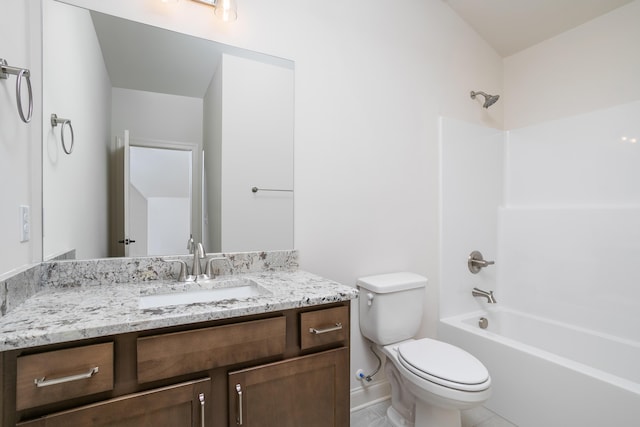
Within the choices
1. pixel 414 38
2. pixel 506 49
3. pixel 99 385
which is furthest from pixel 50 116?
pixel 506 49

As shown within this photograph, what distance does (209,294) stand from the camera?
1292 mm

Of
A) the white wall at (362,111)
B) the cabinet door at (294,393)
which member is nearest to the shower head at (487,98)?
the white wall at (362,111)

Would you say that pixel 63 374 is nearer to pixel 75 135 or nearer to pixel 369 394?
pixel 75 135

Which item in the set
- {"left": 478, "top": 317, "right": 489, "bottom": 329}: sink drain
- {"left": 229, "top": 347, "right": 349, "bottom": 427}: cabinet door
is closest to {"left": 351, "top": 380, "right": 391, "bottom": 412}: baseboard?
{"left": 229, "top": 347, "right": 349, "bottom": 427}: cabinet door

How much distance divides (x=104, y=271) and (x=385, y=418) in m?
1.69

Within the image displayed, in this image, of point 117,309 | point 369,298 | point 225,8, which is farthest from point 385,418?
point 225,8

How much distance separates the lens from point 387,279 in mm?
1830

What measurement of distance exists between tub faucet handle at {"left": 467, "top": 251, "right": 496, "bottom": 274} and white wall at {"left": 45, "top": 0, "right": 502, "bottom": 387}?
0.36 m

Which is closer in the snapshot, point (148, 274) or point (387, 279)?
point (148, 274)

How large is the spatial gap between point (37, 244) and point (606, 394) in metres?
2.51

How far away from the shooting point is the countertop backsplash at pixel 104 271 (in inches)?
37.3

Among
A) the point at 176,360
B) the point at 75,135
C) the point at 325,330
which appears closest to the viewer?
→ the point at 176,360

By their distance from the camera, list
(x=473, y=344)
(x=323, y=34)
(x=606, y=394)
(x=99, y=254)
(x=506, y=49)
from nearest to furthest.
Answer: (x=99, y=254), (x=606, y=394), (x=323, y=34), (x=473, y=344), (x=506, y=49)

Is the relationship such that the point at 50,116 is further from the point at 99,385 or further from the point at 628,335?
the point at 628,335
